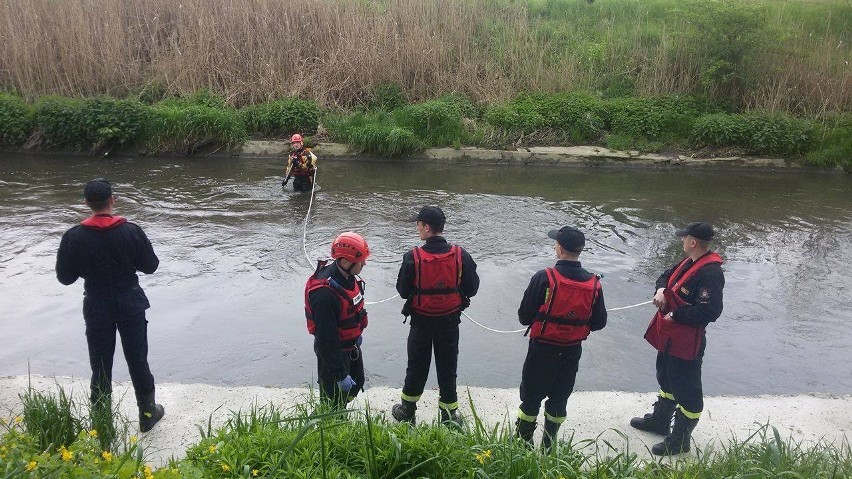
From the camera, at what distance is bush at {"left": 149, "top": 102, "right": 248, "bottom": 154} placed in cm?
1695

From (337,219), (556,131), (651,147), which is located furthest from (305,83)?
(651,147)

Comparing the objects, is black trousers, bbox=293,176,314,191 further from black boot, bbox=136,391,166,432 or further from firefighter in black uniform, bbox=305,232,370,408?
firefighter in black uniform, bbox=305,232,370,408

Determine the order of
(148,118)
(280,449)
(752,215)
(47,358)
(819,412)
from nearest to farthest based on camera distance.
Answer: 1. (280,449)
2. (819,412)
3. (47,358)
4. (752,215)
5. (148,118)

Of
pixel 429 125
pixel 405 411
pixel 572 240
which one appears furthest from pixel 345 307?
pixel 429 125

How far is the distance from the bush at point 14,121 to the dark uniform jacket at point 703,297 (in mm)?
16929

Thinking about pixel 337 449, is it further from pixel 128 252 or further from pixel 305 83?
pixel 305 83

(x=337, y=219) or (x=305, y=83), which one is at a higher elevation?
(x=305, y=83)

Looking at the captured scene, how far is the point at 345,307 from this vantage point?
16.0 ft

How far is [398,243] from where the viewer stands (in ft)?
35.1

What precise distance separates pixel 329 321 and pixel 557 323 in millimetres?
1616

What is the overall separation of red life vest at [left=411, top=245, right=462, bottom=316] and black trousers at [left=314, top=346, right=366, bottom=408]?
597 millimetres

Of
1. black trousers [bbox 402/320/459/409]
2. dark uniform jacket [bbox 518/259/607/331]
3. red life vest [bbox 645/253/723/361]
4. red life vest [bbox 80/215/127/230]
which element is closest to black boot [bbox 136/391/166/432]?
red life vest [bbox 80/215/127/230]

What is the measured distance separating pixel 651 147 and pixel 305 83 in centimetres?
939

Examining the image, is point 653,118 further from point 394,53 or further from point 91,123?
point 91,123
